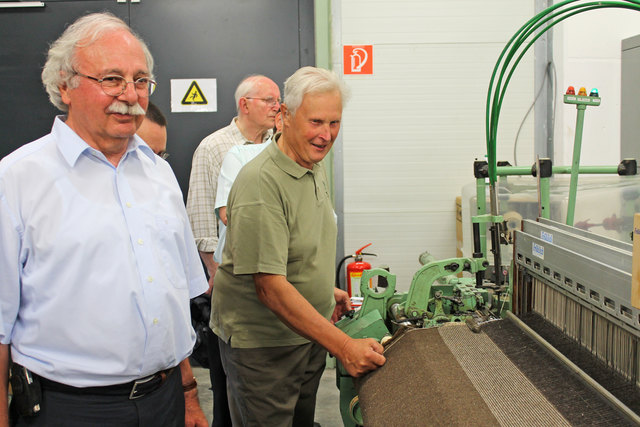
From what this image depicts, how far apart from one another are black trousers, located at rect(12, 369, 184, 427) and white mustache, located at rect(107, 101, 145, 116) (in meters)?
0.60

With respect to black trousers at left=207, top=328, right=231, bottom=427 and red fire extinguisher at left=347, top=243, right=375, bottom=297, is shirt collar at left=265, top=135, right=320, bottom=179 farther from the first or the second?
red fire extinguisher at left=347, top=243, right=375, bottom=297

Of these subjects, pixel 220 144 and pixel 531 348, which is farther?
pixel 220 144

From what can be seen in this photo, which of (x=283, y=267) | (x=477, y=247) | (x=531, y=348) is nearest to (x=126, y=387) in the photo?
(x=283, y=267)

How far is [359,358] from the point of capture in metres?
1.45

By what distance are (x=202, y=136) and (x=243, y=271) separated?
235 centimetres

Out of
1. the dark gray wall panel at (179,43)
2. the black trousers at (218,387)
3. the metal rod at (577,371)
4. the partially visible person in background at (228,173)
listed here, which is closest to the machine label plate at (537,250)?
the metal rod at (577,371)

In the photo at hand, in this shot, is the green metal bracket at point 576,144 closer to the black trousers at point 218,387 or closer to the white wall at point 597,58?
the white wall at point 597,58

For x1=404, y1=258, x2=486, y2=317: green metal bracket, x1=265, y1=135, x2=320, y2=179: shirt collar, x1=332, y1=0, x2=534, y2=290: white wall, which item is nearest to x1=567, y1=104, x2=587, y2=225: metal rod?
x1=404, y1=258, x2=486, y2=317: green metal bracket

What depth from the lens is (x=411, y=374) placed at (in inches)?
52.9

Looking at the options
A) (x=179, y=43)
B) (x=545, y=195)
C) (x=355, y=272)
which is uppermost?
(x=179, y=43)

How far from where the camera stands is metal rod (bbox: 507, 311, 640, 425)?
1.08 meters

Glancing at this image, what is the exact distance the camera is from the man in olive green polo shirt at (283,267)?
1.56 meters

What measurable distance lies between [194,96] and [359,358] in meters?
2.67

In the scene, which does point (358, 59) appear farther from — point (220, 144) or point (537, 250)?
point (537, 250)
